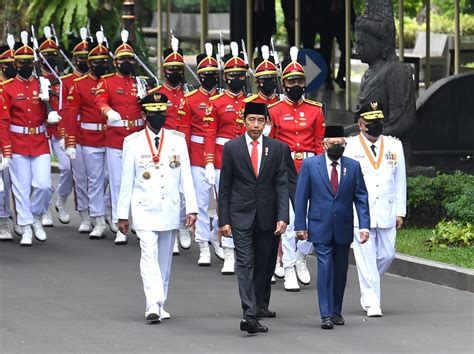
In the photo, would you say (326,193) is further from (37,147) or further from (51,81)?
(51,81)

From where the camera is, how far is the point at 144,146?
13.5m

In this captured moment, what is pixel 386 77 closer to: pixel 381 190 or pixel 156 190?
pixel 381 190

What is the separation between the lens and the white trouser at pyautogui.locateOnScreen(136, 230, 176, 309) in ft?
43.1

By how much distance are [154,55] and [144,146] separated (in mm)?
16090

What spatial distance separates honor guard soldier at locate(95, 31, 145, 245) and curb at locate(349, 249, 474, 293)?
11.8ft

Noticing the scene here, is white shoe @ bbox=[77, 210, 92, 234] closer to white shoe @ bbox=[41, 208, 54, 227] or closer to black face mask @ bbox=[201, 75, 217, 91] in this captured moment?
white shoe @ bbox=[41, 208, 54, 227]

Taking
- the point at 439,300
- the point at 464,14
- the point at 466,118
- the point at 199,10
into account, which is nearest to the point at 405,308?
the point at 439,300

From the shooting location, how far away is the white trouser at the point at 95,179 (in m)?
18.6

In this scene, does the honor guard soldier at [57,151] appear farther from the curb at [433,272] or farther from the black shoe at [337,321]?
the black shoe at [337,321]

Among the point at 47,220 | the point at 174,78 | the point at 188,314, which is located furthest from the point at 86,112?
the point at 188,314

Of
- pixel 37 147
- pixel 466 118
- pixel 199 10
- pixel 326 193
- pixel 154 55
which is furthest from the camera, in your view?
pixel 154 55

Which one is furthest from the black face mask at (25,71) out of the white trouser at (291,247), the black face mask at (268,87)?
the white trouser at (291,247)

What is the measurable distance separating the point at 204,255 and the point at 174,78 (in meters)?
Result: 2.07

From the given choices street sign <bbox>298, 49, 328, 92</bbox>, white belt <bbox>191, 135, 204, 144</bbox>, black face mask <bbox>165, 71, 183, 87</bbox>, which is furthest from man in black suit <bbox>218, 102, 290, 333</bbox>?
street sign <bbox>298, 49, 328, 92</bbox>
